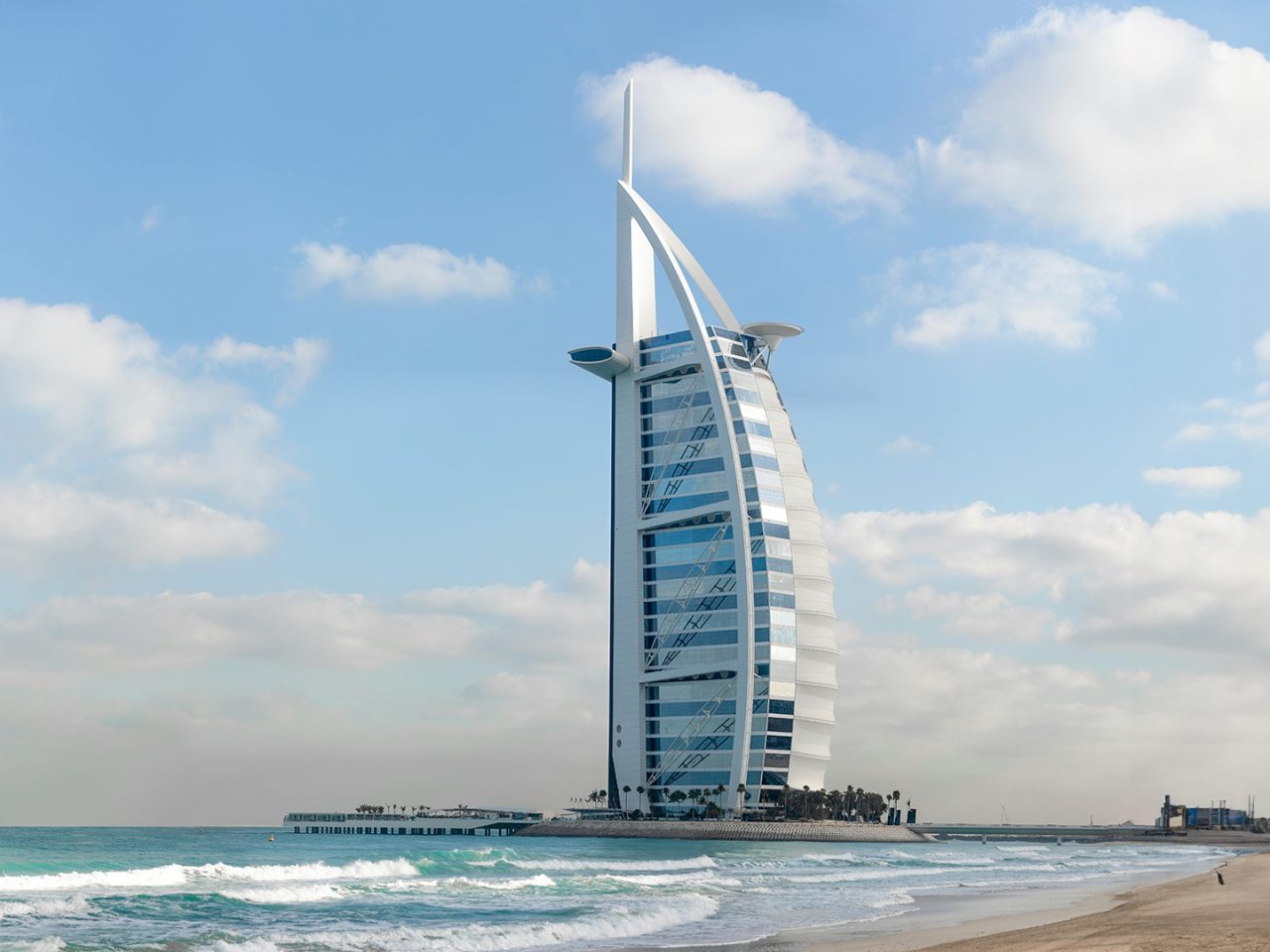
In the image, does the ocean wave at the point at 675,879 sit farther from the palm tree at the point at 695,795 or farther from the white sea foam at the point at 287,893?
the palm tree at the point at 695,795

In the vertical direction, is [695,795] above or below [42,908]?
above

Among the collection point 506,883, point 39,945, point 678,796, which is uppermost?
point 678,796

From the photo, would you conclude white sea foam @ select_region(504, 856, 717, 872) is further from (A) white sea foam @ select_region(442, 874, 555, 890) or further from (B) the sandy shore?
(B) the sandy shore

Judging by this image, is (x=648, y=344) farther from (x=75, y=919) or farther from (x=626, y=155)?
(x=75, y=919)

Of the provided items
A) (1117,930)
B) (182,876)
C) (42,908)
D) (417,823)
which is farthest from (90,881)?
(417,823)

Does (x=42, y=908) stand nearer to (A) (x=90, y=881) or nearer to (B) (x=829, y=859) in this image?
(A) (x=90, y=881)

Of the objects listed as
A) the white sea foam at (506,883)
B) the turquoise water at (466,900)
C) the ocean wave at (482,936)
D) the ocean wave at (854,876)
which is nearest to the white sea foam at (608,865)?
the turquoise water at (466,900)

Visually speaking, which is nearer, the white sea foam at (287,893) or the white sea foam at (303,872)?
the white sea foam at (287,893)
